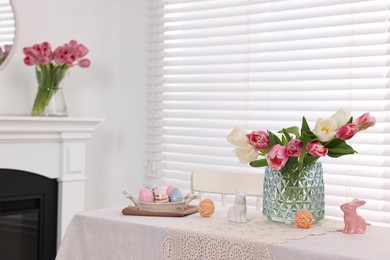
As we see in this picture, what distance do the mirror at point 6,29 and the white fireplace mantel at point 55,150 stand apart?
0.40 metres

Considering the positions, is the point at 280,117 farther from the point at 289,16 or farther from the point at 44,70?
the point at 44,70

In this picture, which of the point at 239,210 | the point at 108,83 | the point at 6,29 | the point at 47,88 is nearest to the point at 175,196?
the point at 239,210

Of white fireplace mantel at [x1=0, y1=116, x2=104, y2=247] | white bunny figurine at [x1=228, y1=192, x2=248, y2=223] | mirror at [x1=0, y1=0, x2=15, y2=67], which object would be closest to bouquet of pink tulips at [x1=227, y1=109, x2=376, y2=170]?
white bunny figurine at [x1=228, y1=192, x2=248, y2=223]

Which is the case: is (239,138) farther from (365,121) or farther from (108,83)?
(108,83)

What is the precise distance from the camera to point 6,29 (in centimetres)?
333

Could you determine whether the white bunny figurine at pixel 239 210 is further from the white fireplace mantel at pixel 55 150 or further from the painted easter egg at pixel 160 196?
the white fireplace mantel at pixel 55 150

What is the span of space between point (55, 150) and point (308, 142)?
→ 1.91 metres

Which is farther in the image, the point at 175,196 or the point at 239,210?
the point at 175,196

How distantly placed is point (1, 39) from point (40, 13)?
35 cm

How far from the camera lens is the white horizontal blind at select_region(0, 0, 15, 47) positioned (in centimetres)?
331

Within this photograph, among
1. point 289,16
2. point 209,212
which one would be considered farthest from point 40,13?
point 209,212

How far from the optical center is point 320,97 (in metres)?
3.25

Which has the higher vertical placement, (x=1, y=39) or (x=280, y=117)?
(x=1, y=39)

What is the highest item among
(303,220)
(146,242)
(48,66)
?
(48,66)
